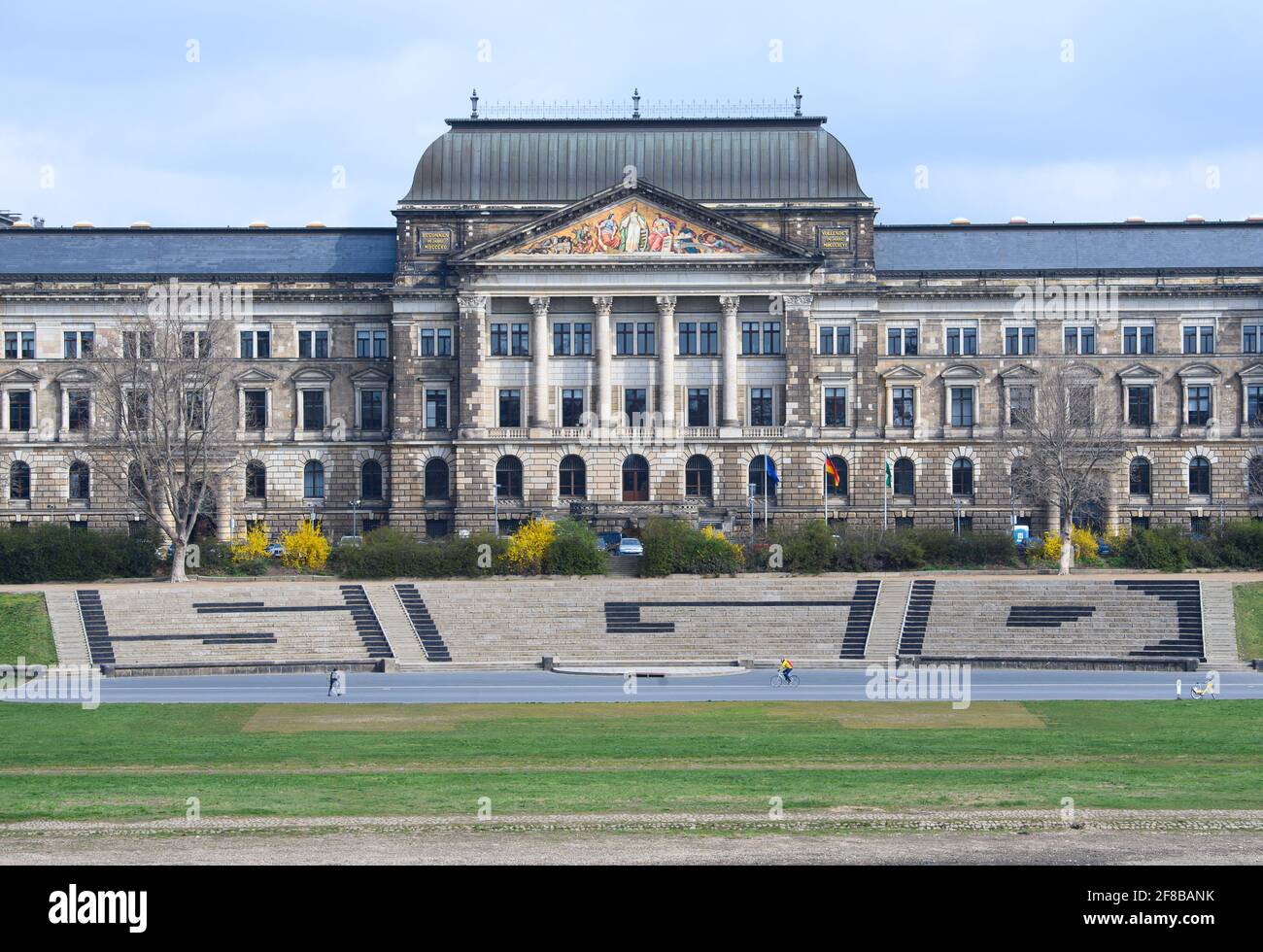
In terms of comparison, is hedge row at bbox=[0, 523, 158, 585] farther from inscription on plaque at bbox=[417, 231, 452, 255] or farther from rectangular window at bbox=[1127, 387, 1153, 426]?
rectangular window at bbox=[1127, 387, 1153, 426]

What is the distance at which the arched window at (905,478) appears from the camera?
111562 millimetres

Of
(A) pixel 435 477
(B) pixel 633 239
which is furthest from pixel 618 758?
(A) pixel 435 477

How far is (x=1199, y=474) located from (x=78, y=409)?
7154 cm

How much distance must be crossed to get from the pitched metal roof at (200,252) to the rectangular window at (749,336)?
23.4m

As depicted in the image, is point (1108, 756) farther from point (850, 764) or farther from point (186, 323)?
point (186, 323)

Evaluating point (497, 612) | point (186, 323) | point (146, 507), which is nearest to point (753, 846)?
point (497, 612)

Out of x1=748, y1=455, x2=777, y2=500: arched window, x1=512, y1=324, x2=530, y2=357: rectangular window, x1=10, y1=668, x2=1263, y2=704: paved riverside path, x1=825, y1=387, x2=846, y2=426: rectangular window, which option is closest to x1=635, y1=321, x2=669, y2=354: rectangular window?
x1=512, y1=324, x2=530, y2=357: rectangular window

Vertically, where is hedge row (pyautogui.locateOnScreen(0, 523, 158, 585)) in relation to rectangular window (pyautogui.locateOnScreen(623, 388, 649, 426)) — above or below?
below

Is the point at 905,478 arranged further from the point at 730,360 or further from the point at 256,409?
the point at 256,409

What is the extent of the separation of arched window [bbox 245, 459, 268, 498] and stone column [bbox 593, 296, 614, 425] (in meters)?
22.7

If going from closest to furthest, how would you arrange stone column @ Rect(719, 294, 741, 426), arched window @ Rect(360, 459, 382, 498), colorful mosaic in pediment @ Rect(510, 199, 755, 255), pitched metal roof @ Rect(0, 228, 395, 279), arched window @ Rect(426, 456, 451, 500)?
colorful mosaic in pediment @ Rect(510, 199, 755, 255)
stone column @ Rect(719, 294, 741, 426)
arched window @ Rect(426, 456, 451, 500)
arched window @ Rect(360, 459, 382, 498)
pitched metal roof @ Rect(0, 228, 395, 279)

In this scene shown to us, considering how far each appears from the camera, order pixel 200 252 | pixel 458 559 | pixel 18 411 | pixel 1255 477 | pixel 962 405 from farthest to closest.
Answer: pixel 200 252
pixel 18 411
pixel 962 405
pixel 1255 477
pixel 458 559

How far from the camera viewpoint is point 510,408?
359ft

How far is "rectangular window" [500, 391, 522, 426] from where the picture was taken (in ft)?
358
